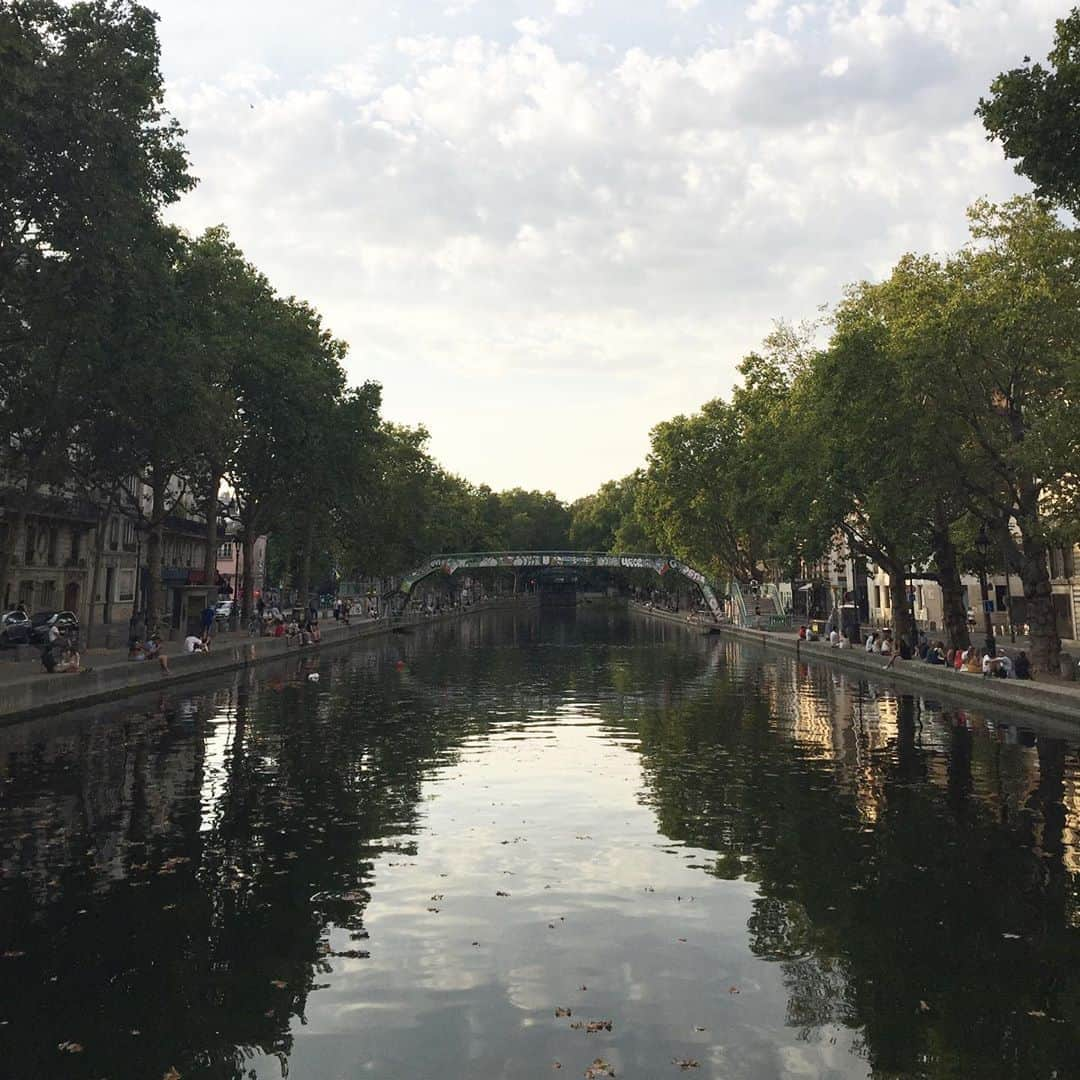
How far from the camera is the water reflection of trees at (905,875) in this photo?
7.53m

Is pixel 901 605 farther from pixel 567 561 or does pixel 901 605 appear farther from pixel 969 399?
pixel 567 561

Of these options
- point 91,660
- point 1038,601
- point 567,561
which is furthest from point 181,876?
point 567,561

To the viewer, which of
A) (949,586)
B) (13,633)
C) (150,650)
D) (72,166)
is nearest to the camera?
(72,166)

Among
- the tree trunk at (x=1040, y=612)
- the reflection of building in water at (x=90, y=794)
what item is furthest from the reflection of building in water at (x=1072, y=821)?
the tree trunk at (x=1040, y=612)

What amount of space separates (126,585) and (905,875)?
70.9 meters

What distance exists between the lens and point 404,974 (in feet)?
28.3

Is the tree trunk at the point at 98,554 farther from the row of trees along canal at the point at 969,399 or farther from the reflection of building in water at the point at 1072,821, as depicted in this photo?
the reflection of building in water at the point at 1072,821

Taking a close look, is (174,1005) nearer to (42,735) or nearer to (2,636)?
(42,735)

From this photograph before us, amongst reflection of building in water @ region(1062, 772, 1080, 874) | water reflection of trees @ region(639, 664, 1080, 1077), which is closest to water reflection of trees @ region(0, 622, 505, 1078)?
water reflection of trees @ region(639, 664, 1080, 1077)

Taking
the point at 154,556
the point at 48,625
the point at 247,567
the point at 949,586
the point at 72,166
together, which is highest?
the point at 72,166

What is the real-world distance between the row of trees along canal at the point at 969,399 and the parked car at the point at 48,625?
110 ft

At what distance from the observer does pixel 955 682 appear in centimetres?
3362

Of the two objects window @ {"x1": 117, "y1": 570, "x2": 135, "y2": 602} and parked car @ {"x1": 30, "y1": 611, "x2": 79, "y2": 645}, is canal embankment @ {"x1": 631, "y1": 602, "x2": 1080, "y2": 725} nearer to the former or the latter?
parked car @ {"x1": 30, "y1": 611, "x2": 79, "y2": 645}

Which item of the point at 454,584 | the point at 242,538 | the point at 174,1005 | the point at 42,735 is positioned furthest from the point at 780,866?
the point at 454,584
